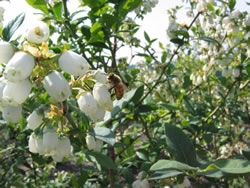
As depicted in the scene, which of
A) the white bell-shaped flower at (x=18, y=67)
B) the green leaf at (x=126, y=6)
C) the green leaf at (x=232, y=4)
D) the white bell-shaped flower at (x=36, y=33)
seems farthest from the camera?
the green leaf at (x=232, y=4)

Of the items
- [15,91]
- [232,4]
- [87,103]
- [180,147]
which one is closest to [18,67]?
[15,91]

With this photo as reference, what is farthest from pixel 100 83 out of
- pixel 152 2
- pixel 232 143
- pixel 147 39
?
pixel 232 143

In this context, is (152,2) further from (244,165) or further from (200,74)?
(244,165)

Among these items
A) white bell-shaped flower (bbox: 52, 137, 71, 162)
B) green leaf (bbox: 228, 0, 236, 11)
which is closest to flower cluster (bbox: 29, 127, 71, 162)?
white bell-shaped flower (bbox: 52, 137, 71, 162)

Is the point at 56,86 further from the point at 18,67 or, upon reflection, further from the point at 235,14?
the point at 235,14

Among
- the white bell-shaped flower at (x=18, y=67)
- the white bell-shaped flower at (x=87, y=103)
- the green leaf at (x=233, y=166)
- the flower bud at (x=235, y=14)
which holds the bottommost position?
the green leaf at (x=233, y=166)

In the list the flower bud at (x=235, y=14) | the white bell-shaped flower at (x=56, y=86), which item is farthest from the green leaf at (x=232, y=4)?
the white bell-shaped flower at (x=56, y=86)

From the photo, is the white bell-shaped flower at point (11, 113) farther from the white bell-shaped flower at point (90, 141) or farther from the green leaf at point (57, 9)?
the green leaf at point (57, 9)
